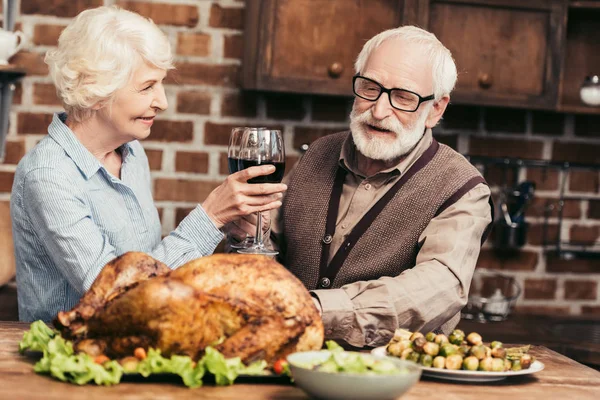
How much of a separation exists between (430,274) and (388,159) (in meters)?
0.41

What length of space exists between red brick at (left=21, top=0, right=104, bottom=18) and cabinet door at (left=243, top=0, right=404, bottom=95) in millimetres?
526

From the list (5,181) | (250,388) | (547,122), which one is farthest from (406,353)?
(547,122)

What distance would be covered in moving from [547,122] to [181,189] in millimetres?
1320

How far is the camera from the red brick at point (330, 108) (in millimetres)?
2957

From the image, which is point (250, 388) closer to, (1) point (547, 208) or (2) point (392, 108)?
(2) point (392, 108)

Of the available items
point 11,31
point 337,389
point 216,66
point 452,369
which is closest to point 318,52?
point 216,66

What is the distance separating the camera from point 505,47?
2.83 m

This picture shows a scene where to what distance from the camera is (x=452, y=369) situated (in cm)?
136

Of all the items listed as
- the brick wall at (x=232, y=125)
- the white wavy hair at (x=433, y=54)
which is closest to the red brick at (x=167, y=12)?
the brick wall at (x=232, y=125)

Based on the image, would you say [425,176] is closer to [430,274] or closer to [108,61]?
[430,274]

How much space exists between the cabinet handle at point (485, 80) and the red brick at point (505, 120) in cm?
24

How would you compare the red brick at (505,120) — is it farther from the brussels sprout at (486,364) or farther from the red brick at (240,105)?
the brussels sprout at (486,364)

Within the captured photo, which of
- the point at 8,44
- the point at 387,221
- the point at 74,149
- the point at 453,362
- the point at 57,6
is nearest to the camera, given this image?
the point at 453,362

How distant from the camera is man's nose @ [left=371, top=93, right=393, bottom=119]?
2.02 meters
